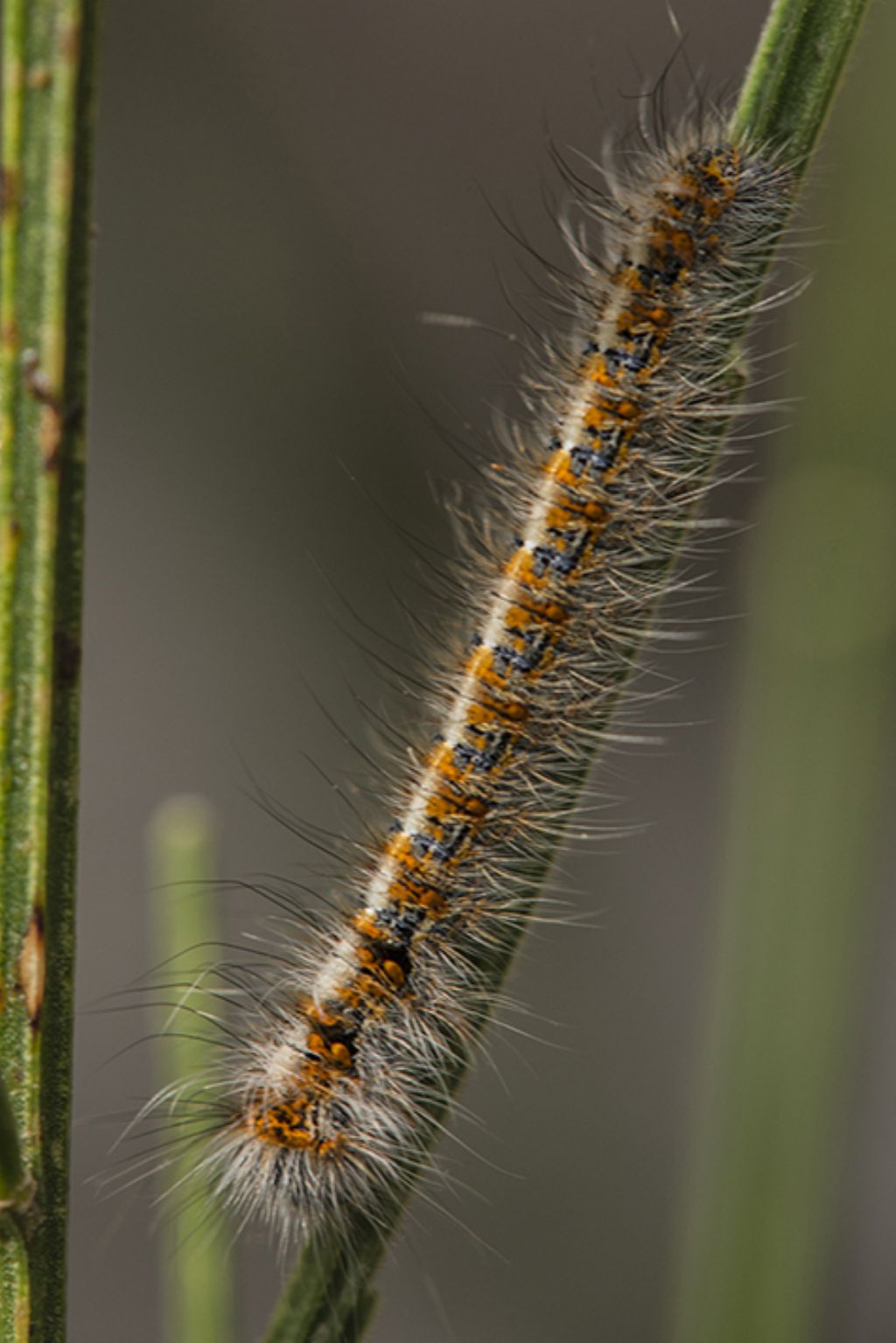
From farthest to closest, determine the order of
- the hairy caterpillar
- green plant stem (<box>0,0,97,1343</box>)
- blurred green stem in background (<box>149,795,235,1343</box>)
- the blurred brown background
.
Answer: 1. the blurred brown background
2. the hairy caterpillar
3. blurred green stem in background (<box>149,795,235,1343</box>)
4. green plant stem (<box>0,0,97,1343</box>)

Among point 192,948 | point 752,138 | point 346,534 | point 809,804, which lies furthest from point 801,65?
point 346,534

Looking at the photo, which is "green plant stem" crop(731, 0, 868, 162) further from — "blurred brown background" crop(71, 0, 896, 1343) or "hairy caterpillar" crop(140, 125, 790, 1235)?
"blurred brown background" crop(71, 0, 896, 1343)

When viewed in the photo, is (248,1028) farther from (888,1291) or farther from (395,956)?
(888,1291)

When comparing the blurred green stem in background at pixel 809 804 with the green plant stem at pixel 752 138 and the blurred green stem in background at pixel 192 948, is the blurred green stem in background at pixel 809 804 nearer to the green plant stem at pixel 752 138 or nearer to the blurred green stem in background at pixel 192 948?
the green plant stem at pixel 752 138

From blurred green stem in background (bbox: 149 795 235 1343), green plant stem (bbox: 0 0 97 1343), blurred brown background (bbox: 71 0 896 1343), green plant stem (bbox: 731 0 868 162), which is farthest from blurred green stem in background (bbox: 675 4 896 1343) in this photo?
blurred brown background (bbox: 71 0 896 1343)

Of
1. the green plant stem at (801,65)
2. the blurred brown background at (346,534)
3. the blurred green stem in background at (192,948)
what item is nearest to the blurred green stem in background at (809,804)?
the green plant stem at (801,65)

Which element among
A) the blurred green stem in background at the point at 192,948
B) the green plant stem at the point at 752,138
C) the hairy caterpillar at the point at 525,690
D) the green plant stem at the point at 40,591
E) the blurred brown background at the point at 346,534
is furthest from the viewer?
the blurred brown background at the point at 346,534
